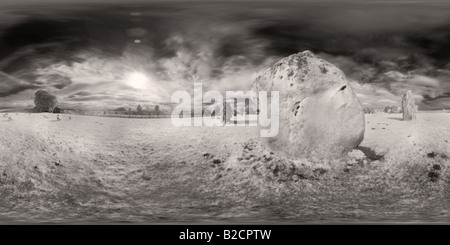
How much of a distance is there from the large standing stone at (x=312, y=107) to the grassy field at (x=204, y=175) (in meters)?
0.23

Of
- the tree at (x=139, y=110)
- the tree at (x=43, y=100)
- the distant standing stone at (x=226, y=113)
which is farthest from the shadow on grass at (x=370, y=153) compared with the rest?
the tree at (x=43, y=100)

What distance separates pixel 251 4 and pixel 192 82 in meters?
1.67

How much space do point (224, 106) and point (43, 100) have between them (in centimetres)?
276

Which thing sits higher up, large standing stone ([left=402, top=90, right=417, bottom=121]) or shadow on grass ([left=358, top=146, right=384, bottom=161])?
large standing stone ([left=402, top=90, right=417, bottom=121])

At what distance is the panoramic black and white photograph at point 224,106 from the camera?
12.0 metres

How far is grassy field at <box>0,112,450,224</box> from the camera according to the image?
11.5 metres

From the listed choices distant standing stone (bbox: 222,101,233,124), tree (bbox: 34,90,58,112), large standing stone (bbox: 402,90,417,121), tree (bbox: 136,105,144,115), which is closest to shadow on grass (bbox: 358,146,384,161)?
large standing stone (bbox: 402,90,417,121)

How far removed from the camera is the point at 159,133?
12.7 m

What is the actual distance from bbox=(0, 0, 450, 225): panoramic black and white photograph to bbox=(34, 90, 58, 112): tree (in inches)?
0.7

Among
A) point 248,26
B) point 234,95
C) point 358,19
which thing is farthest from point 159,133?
point 358,19

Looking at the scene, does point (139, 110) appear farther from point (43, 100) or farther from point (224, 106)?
point (43, 100)

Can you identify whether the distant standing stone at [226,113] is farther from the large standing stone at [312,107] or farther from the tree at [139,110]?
the tree at [139,110]

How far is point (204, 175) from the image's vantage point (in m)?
12.3

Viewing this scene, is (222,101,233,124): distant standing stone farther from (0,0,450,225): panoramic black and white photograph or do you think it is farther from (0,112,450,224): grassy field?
(0,112,450,224): grassy field
